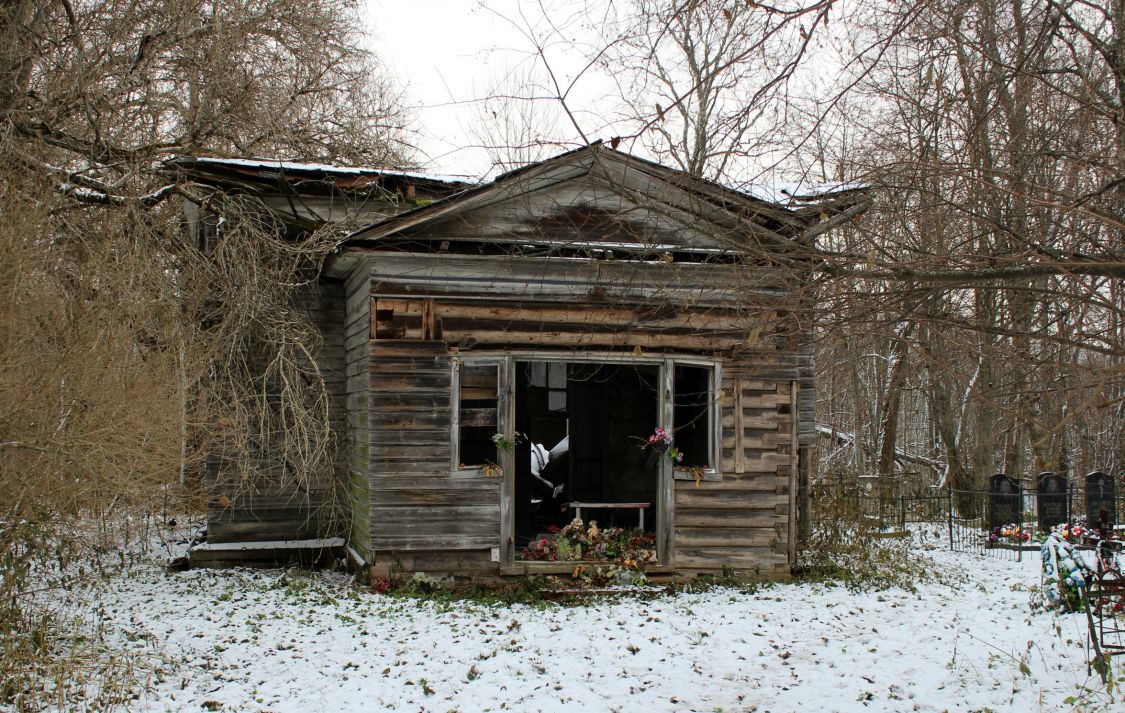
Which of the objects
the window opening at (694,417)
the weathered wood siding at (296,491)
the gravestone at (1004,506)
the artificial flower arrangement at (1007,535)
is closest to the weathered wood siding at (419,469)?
the weathered wood siding at (296,491)

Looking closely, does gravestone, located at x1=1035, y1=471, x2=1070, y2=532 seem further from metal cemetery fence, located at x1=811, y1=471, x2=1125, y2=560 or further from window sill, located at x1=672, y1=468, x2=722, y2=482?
window sill, located at x1=672, y1=468, x2=722, y2=482

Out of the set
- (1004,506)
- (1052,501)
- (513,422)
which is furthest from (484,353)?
(1052,501)

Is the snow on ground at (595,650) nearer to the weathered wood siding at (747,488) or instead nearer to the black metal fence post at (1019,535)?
the weathered wood siding at (747,488)

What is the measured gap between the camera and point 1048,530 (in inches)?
531

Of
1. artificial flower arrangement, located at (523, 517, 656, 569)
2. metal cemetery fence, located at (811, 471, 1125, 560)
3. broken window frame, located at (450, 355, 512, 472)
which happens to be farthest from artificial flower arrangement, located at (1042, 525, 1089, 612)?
broken window frame, located at (450, 355, 512, 472)

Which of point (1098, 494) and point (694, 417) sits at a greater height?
point (694, 417)

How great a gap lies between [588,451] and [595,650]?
482 cm

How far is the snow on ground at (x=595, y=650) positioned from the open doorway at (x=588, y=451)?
2184 millimetres

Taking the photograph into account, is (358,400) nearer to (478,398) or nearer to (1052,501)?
(478,398)

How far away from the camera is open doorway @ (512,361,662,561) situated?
11.3 m

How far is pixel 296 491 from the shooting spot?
34.2 ft

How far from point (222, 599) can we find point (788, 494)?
20.6 ft

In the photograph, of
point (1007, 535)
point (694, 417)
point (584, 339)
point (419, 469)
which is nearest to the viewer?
point (419, 469)

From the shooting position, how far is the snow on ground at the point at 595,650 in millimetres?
6312
